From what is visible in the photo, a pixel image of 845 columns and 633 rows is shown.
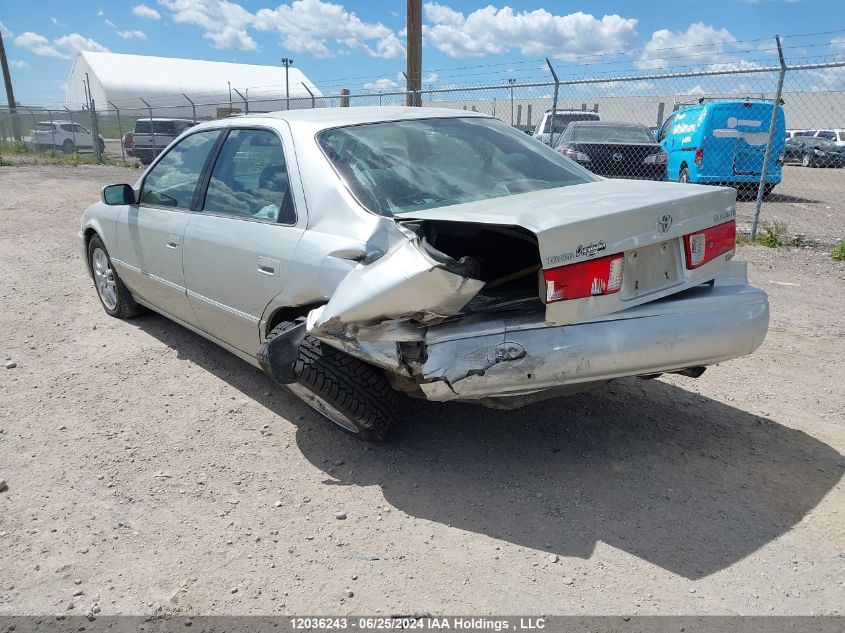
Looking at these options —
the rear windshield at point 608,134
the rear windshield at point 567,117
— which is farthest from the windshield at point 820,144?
the rear windshield at point 608,134

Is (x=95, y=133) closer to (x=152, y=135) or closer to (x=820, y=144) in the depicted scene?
(x=152, y=135)

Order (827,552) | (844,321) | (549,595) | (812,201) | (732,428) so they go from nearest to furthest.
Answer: (549,595), (827,552), (732,428), (844,321), (812,201)

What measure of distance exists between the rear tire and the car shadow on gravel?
27 centimetres

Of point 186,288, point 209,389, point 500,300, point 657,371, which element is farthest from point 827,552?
point 186,288

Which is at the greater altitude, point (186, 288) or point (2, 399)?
point (186, 288)

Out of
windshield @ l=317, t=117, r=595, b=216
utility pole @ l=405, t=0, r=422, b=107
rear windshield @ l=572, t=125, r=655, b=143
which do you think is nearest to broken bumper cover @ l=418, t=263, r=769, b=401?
windshield @ l=317, t=117, r=595, b=216

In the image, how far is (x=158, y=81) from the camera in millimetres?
61375

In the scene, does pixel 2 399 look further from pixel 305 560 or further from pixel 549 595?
pixel 549 595

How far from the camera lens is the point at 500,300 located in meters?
2.97

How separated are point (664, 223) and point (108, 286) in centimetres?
463

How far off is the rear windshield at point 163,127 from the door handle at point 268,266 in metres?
21.0

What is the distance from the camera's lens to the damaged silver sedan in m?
2.69

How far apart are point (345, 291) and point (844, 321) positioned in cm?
448

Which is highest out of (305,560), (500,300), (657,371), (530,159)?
(530,159)
